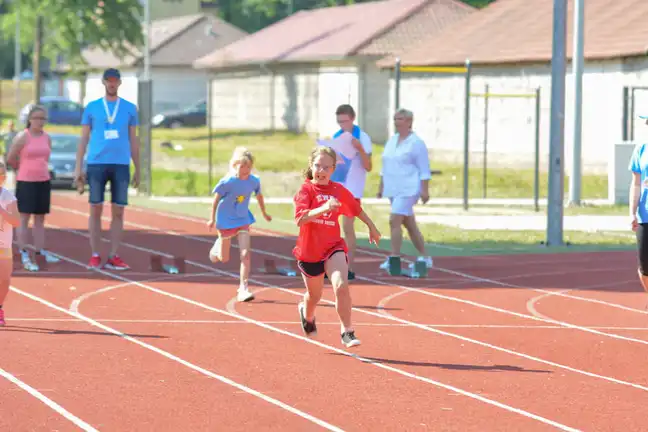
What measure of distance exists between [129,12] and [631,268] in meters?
47.4

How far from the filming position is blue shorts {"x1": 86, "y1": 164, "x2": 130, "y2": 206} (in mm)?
15523

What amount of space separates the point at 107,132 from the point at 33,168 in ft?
3.83

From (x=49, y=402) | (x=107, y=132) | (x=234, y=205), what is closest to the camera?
(x=49, y=402)

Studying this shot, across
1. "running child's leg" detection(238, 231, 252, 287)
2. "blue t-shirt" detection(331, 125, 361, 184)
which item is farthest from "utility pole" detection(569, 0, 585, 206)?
"running child's leg" detection(238, 231, 252, 287)

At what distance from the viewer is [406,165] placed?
1530 cm

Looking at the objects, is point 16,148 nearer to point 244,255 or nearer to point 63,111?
point 244,255

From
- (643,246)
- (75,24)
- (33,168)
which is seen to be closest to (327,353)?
(643,246)

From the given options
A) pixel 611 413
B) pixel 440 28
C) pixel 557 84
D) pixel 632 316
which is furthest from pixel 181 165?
pixel 611 413

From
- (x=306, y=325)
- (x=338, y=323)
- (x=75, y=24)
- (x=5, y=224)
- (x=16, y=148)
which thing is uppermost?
(x=75, y=24)

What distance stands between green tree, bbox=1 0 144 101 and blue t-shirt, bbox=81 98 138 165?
141 feet

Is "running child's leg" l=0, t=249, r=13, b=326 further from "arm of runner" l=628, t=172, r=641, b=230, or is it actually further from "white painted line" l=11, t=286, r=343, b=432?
"arm of runner" l=628, t=172, r=641, b=230

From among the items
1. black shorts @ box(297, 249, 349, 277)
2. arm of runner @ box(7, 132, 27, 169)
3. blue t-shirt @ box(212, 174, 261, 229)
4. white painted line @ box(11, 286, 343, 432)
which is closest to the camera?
white painted line @ box(11, 286, 343, 432)

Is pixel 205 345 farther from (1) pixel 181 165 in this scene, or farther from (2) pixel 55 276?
(1) pixel 181 165

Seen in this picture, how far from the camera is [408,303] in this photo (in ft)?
44.3
